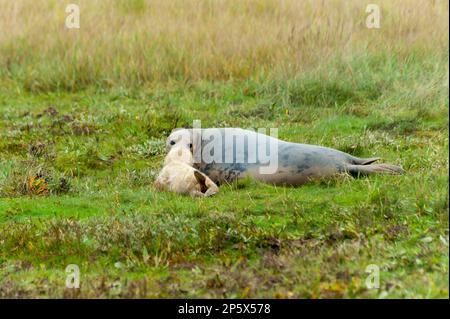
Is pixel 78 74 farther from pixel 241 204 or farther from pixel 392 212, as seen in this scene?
pixel 392 212

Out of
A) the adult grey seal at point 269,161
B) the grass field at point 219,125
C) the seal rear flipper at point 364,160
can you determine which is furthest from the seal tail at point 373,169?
the seal rear flipper at point 364,160

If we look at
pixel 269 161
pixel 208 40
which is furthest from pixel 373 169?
pixel 208 40

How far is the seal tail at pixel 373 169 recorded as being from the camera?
9.68 m

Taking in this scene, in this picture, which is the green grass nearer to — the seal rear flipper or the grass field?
the grass field

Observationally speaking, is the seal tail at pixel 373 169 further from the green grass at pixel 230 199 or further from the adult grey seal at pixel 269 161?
the green grass at pixel 230 199

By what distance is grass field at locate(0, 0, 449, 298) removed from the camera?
6.97 m

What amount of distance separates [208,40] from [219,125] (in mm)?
3058

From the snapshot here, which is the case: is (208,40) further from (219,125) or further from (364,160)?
(364,160)

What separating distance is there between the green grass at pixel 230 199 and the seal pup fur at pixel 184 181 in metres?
0.17

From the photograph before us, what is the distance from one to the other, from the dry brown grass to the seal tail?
16.5 feet

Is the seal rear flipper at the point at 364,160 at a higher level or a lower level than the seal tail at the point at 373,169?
lower

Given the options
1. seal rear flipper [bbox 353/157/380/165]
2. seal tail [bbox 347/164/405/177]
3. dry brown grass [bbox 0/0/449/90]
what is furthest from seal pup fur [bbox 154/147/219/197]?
dry brown grass [bbox 0/0/449/90]

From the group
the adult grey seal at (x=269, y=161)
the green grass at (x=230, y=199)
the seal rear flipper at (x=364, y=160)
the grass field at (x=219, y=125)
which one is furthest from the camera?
the seal rear flipper at (x=364, y=160)

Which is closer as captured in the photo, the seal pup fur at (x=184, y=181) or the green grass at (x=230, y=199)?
the green grass at (x=230, y=199)
